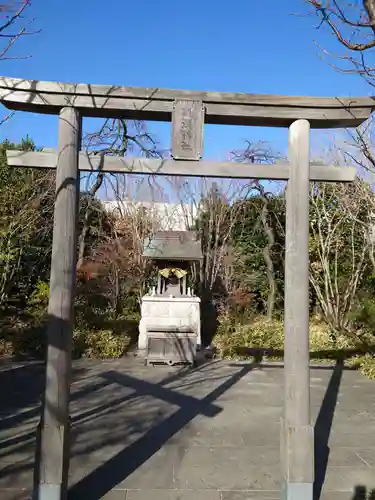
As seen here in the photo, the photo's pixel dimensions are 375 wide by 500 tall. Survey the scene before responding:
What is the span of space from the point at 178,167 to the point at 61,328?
167 cm

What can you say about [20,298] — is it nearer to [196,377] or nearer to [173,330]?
[173,330]

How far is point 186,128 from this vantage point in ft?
11.7

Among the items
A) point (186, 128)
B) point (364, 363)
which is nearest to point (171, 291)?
point (364, 363)

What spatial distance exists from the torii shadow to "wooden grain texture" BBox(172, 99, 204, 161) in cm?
304

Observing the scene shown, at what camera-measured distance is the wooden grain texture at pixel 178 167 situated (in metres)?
3.47

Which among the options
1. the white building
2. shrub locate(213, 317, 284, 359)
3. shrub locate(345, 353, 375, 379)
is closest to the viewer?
shrub locate(345, 353, 375, 379)

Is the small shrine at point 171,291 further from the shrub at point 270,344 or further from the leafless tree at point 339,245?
the leafless tree at point 339,245

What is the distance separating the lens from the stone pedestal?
11.4 meters

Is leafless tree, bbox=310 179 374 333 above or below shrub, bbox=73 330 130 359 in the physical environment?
above

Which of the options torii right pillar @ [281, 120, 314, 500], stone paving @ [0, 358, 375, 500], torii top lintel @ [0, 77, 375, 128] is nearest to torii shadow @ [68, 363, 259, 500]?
stone paving @ [0, 358, 375, 500]

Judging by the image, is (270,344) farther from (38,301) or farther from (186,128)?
(186,128)

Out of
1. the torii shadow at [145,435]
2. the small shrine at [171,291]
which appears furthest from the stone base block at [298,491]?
the small shrine at [171,291]

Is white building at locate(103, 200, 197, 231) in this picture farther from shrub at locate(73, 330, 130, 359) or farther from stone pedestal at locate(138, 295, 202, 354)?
shrub at locate(73, 330, 130, 359)

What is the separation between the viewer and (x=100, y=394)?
682cm
